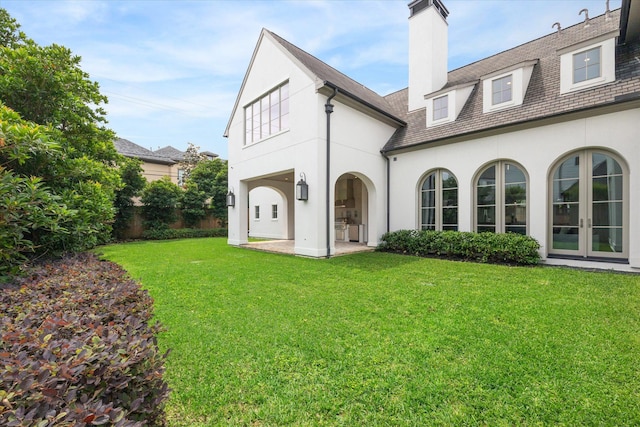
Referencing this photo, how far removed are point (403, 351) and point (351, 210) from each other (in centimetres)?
1158

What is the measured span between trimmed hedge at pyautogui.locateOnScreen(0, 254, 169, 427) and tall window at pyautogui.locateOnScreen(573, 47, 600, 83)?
1073cm

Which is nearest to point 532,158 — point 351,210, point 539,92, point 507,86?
point 539,92

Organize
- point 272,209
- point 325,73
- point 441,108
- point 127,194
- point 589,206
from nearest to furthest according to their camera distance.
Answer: point 589,206 → point 441,108 → point 325,73 → point 127,194 → point 272,209

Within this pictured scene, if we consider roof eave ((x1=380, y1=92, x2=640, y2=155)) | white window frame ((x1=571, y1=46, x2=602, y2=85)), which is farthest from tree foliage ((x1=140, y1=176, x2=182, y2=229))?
white window frame ((x1=571, y1=46, x2=602, y2=85))

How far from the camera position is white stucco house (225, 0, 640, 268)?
266 inches

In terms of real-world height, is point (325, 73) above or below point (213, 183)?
above

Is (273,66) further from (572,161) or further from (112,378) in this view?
(112,378)

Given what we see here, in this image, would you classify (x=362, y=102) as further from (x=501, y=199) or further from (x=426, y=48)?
(x=501, y=199)

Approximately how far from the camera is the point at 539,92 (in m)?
8.05

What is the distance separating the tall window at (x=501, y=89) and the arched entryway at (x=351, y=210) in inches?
238

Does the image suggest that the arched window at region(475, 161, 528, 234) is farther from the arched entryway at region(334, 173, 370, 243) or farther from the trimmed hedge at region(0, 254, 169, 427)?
the trimmed hedge at region(0, 254, 169, 427)

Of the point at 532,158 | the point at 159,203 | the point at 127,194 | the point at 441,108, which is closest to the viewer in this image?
the point at 532,158

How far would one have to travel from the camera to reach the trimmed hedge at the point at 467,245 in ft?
23.7

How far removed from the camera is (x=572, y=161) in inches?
283
